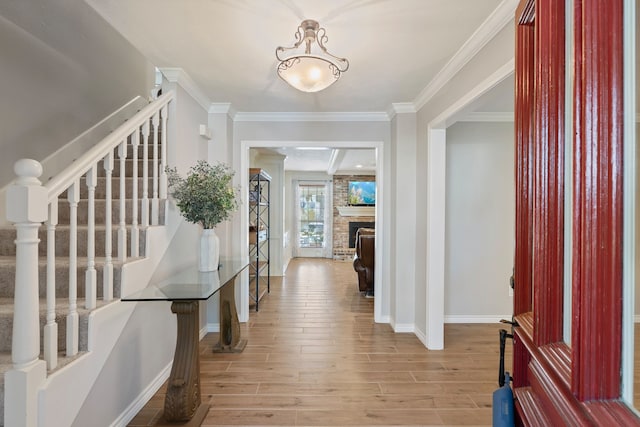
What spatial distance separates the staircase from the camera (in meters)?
1.19

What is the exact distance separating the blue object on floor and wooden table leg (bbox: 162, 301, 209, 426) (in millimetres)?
1587

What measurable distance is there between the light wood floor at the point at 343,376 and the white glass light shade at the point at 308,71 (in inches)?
83.4

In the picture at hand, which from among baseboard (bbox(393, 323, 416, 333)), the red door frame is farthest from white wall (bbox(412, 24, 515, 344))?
the red door frame

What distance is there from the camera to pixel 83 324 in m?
1.54

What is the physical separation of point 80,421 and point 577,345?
6.83 ft

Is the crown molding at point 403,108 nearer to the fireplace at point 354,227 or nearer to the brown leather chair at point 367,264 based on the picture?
the brown leather chair at point 367,264

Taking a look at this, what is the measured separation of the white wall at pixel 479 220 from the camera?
3.64 m

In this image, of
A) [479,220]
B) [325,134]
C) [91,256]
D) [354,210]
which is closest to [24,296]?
[91,256]

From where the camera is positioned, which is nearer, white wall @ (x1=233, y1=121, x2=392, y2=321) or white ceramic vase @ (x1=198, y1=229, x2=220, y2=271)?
white ceramic vase @ (x1=198, y1=229, x2=220, y2=271)

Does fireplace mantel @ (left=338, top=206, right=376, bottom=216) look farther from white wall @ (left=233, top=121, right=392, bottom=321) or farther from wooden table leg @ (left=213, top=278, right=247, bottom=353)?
wooden table leg @ (left=213, top=278, right=247, bottom=353)

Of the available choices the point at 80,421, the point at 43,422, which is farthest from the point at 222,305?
the point at 43,422

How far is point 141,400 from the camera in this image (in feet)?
6.95

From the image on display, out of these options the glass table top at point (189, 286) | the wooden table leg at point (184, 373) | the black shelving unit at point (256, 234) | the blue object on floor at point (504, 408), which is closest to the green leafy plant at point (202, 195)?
the glass table top at point (189, 286)

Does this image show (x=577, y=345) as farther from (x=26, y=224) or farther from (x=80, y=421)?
(x=80, y=421)
